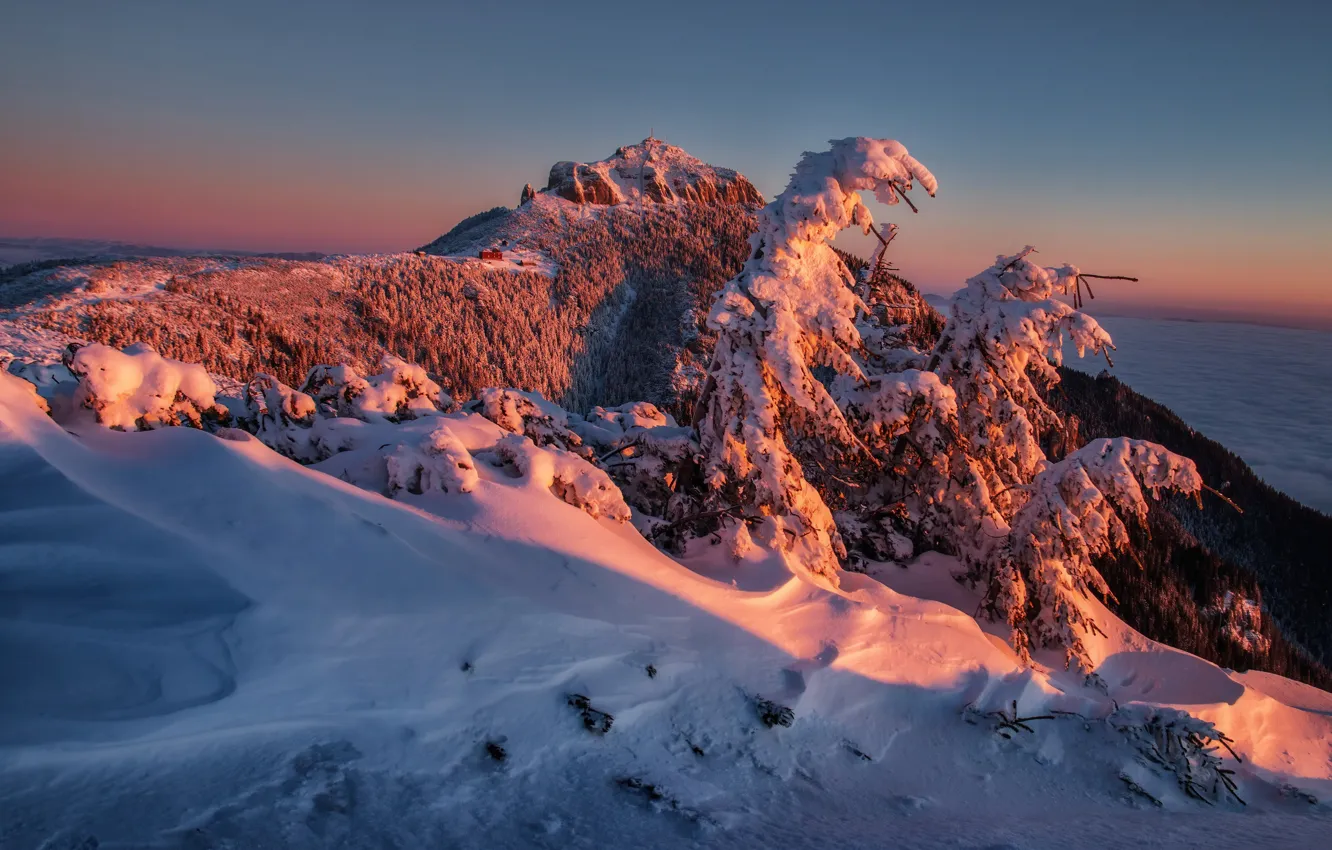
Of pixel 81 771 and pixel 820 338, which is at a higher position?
pixel 820 338

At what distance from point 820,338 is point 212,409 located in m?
6.73

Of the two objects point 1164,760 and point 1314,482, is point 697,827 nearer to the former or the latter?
point 1164,760

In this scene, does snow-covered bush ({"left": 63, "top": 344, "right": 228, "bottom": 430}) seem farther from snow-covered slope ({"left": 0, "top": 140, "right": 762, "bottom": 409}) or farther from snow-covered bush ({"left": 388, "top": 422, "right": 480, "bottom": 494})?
snow-covered slope ({"left": 0, "top": 140, "right": 762, "bottom": 409})

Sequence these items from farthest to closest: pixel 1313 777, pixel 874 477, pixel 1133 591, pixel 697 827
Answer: pixel 1133 591
pixel 874 477
pixel 1313 777
pixel 697 827

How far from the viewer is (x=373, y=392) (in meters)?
8.11

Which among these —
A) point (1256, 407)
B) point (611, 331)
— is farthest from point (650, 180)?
point (1256, 407)

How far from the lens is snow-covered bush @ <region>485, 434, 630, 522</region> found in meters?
6.32

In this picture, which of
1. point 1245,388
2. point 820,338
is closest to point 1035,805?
point 820,338

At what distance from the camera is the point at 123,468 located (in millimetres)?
4715

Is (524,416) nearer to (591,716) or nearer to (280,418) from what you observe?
(280,418)

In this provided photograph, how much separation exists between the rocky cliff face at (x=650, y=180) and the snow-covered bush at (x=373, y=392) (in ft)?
518

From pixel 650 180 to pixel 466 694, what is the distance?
174488 mm

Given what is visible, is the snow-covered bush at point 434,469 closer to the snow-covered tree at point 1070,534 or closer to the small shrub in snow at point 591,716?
the small shrub in snow at point 591,716

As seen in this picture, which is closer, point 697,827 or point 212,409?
point 697,827
